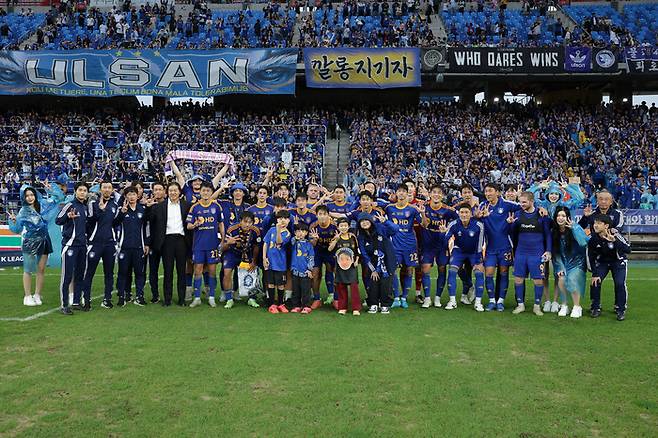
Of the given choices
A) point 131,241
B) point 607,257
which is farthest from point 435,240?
point 131,241

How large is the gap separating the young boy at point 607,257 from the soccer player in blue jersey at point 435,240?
2.06 meters

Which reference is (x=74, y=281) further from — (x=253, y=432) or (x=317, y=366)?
(x=253, y=432)

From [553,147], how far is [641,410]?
2391cm

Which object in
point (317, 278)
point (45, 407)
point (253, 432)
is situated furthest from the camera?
point (317, 278)

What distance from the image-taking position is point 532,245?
30.3 ft

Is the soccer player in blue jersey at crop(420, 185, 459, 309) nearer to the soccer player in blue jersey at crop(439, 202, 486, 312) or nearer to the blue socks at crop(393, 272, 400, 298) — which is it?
the soccer player in blue jersey at crop(439, 202, 486, 312)

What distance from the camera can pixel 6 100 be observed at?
3167 centimetres

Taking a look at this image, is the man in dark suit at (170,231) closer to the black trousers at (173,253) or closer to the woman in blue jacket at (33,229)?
the black trousers at (173,253)

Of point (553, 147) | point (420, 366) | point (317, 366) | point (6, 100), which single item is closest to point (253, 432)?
point (317, 366)

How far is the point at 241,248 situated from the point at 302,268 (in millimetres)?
1161

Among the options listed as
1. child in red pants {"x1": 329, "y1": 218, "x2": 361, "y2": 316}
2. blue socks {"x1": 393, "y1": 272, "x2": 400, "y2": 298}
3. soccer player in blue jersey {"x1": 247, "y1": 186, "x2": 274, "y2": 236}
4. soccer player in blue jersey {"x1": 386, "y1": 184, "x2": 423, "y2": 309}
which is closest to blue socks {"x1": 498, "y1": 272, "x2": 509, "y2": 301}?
soccer player in blue jersey {"x1": 386, "y1": 184, "x2": 423, "y2": 309}

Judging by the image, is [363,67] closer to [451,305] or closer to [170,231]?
[451,305]

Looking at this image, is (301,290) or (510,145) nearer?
(301,290)

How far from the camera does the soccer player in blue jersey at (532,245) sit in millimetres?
9172
